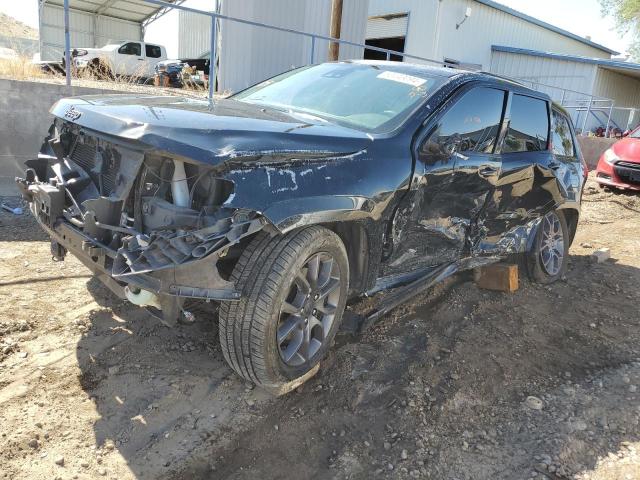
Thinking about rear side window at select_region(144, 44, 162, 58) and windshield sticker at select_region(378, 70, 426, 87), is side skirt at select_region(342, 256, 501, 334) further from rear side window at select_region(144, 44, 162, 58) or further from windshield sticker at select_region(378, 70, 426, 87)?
rear side window at select_region(144, 44, 162, 58)

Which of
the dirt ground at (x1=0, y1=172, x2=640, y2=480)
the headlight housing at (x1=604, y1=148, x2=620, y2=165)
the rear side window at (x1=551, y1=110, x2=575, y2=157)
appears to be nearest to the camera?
the dirt ground at (x1=0, y1=172, x2=640, y2=480)

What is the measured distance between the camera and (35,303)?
3.58 m

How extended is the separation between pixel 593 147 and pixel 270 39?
32.2 ft

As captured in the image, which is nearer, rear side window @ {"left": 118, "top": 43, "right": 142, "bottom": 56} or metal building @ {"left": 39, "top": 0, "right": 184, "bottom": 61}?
rear side window @ {"left": 118, "top": 43, "right": 142, "bottom": 56}

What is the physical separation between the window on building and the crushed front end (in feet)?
61.3

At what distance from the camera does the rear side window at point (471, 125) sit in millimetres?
3242

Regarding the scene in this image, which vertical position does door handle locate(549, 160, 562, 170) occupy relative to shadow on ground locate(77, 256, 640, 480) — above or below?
above

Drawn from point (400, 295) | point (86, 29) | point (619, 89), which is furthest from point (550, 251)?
point (86, 29)

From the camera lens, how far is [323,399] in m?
2.90

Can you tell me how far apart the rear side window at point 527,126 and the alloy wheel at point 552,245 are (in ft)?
2.62

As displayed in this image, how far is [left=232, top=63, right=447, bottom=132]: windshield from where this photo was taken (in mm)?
3277

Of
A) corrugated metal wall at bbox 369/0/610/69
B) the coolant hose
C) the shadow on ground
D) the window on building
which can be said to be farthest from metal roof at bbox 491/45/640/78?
the coolant hose

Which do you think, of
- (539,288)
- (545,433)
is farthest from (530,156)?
(545,433)

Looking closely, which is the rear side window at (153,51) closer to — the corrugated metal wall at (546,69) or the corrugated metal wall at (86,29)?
the corrugated metal wall at (86,29)
